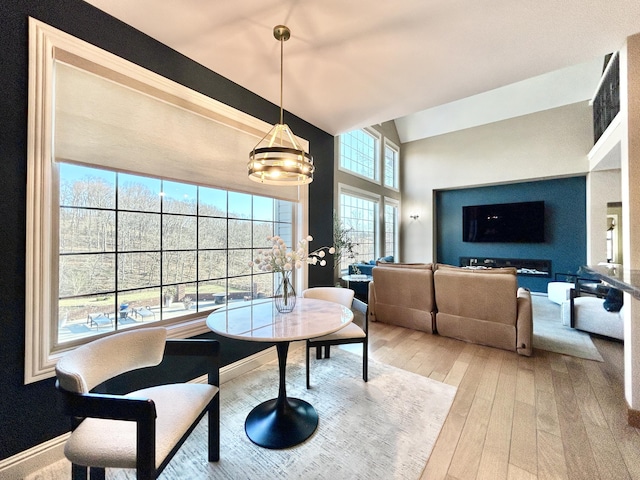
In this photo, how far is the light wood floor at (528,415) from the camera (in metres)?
1.46

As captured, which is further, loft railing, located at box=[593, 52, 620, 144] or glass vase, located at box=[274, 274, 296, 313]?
loft railing, located at box=[593, 52, 620, 144]

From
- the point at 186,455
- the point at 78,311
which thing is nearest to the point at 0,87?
the point at 78,311

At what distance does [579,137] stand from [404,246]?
4.33 m

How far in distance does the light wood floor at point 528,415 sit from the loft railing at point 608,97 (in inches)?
114

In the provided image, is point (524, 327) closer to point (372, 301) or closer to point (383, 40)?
point (372, 301)

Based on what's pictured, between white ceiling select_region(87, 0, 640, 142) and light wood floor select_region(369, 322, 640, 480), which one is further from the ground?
white ceiling select_region(87, 0, 640, 142)

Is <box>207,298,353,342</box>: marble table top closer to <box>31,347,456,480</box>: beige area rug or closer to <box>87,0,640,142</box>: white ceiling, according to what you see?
<box>31,347,456,480</box>: beige area rug

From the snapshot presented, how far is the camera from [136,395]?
4.38 ft

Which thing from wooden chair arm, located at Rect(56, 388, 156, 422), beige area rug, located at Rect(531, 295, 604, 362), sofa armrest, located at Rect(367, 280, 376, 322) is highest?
wooden chair arm, located at Rect(56, 388, 156, 422)

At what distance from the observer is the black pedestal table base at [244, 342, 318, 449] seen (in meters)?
1.65

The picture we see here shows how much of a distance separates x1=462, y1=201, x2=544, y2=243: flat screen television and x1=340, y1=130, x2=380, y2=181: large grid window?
277 cm

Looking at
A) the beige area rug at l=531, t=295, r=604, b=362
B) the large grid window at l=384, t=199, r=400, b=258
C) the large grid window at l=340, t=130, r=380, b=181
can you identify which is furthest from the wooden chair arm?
the large grid window at l=384, t=199, r=400, b=258

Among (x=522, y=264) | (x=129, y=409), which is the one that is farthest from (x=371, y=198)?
(x=129, y=409)

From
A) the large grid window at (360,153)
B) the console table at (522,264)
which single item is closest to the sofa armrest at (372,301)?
the large grid window at (360,153)
